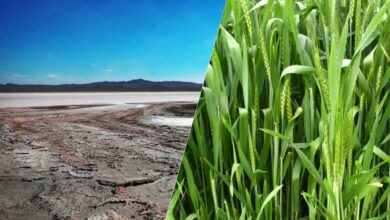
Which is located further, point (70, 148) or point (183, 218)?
point (183, 218)

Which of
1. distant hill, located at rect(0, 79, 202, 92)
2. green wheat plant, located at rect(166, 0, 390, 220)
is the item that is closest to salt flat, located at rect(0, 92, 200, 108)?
distant hill, located at rect(0, 79, 202, 92)

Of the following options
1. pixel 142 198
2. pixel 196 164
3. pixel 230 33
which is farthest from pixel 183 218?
pixel 230 33

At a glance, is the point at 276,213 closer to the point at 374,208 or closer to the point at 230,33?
the point at 374,208

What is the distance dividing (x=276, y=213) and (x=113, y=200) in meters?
0.29

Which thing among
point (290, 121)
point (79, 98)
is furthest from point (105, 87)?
point (290, 121)

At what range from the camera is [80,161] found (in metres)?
0.69

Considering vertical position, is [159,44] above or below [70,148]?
above

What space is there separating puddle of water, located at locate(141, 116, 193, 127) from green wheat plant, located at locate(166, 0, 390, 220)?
0.32 feet

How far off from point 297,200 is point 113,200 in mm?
315

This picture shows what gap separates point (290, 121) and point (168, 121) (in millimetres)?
185

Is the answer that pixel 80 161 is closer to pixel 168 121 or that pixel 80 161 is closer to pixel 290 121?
pixel 168 121

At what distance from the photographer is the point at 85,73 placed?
2.24 ft

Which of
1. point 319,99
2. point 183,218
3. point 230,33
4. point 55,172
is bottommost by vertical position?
point 183,218

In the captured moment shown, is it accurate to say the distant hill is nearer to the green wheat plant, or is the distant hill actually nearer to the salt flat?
the salt flat
